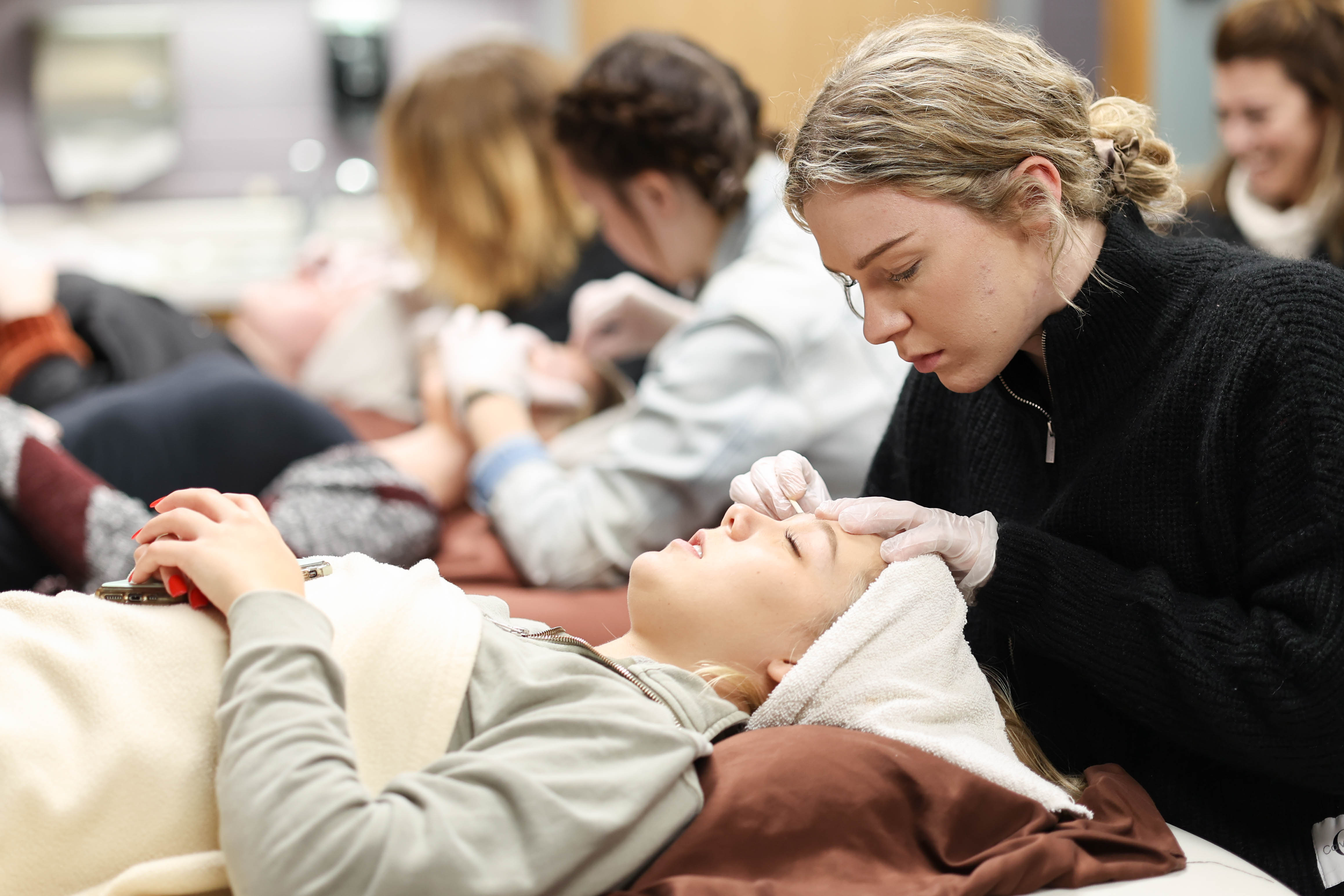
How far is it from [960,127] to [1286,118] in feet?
6.44

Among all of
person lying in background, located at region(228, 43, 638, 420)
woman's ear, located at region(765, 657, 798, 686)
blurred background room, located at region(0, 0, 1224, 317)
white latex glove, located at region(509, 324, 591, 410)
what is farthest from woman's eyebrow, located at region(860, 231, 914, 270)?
blurred background room, located at region(0, 0, 1224, 317)

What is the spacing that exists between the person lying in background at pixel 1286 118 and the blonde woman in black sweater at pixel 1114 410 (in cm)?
157

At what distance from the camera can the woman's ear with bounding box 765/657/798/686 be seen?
43.0 inches

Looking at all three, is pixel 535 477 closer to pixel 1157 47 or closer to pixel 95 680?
pixel 95 680

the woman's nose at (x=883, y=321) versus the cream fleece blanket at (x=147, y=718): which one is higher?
the woman's nose at (x=883, y=321)

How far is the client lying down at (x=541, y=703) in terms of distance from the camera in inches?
31.5

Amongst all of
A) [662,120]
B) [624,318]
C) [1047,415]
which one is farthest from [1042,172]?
[624,318]

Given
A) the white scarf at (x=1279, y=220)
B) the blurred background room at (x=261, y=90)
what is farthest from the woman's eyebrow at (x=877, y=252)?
the blurred background room at (x=261, y=90)

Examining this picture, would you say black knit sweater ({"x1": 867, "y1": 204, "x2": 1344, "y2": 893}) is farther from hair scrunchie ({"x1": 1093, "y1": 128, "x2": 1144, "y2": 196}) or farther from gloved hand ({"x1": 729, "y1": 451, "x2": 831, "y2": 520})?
gloved hand ({"x1": 729, "y1": 451, "x2": 831, "y2": 520})

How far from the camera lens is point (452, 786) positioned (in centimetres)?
85

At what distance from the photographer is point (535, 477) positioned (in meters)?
1.82

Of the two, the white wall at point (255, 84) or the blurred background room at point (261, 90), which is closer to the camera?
the blurred background room at point (261, 90)

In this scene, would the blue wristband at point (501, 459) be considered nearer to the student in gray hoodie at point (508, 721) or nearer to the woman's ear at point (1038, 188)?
the student in gray hoodie at point (508, 721)

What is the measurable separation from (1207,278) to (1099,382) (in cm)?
13
